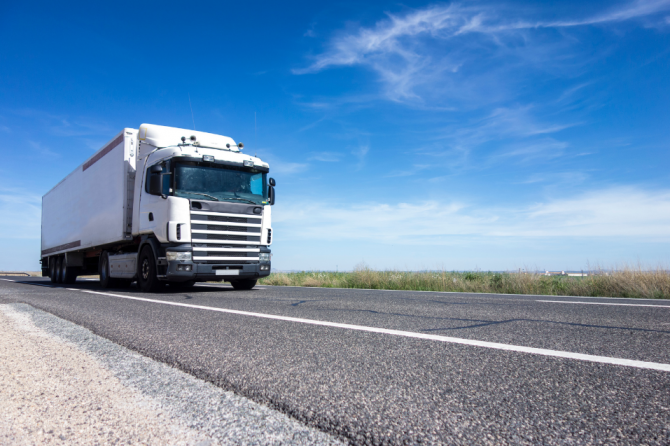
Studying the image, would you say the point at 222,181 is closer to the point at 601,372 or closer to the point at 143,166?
the point at 143,166

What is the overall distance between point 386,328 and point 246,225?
22.2ft

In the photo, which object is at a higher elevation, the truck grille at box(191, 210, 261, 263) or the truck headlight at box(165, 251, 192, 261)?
the truck grille at box(191, 210, 261, 263)

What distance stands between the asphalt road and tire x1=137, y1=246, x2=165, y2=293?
5.34 meters

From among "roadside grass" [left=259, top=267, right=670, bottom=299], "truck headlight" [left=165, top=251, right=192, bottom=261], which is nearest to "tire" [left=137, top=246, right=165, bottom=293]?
"truck headlight" [left=165, top=251, right=192, bottom=261]

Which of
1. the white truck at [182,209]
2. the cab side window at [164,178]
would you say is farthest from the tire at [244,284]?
the cab side window at [164,178]

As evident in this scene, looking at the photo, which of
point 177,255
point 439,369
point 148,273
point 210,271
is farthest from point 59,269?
point 439,369

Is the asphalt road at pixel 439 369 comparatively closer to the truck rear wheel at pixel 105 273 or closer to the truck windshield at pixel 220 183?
the truck windshield at pixel 220 183

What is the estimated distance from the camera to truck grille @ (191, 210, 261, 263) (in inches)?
384

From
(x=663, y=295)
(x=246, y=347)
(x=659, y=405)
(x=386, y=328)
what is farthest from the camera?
(x=663, y=295)

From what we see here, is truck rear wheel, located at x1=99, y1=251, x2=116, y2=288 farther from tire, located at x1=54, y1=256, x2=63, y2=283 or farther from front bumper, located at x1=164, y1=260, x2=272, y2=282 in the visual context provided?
tire, located at x1=54, y1=256, x2=63, y2=283

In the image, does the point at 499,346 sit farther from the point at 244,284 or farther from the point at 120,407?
the point at 244,284

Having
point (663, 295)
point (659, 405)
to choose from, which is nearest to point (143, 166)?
point (659, 405)

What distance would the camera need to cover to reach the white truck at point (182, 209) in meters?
9.69

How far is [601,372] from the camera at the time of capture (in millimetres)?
2539
